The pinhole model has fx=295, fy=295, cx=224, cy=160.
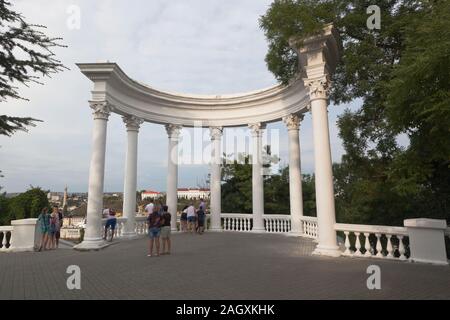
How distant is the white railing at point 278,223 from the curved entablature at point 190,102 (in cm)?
908

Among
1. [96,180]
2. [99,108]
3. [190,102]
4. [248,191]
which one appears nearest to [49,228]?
[96,180]

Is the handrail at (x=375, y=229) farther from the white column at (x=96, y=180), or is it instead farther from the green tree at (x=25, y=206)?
the green tree at (x=25, y=206)

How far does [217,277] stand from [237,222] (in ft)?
64.6

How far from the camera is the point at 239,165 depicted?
42.3 meters

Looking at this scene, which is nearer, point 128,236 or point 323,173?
point 323,173

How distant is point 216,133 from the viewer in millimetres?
30094

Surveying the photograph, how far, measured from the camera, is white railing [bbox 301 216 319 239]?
22341 mm

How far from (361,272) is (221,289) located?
5583 mm

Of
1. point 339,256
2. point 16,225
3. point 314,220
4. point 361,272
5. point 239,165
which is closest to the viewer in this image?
point 361,272

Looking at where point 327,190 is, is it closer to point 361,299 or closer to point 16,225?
point 361,299

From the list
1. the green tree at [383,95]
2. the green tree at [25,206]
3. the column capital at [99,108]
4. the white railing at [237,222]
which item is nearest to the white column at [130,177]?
the column capital at [99,108]

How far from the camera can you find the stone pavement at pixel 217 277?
879 cm

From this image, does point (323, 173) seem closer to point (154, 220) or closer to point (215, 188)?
point (154, 220)
